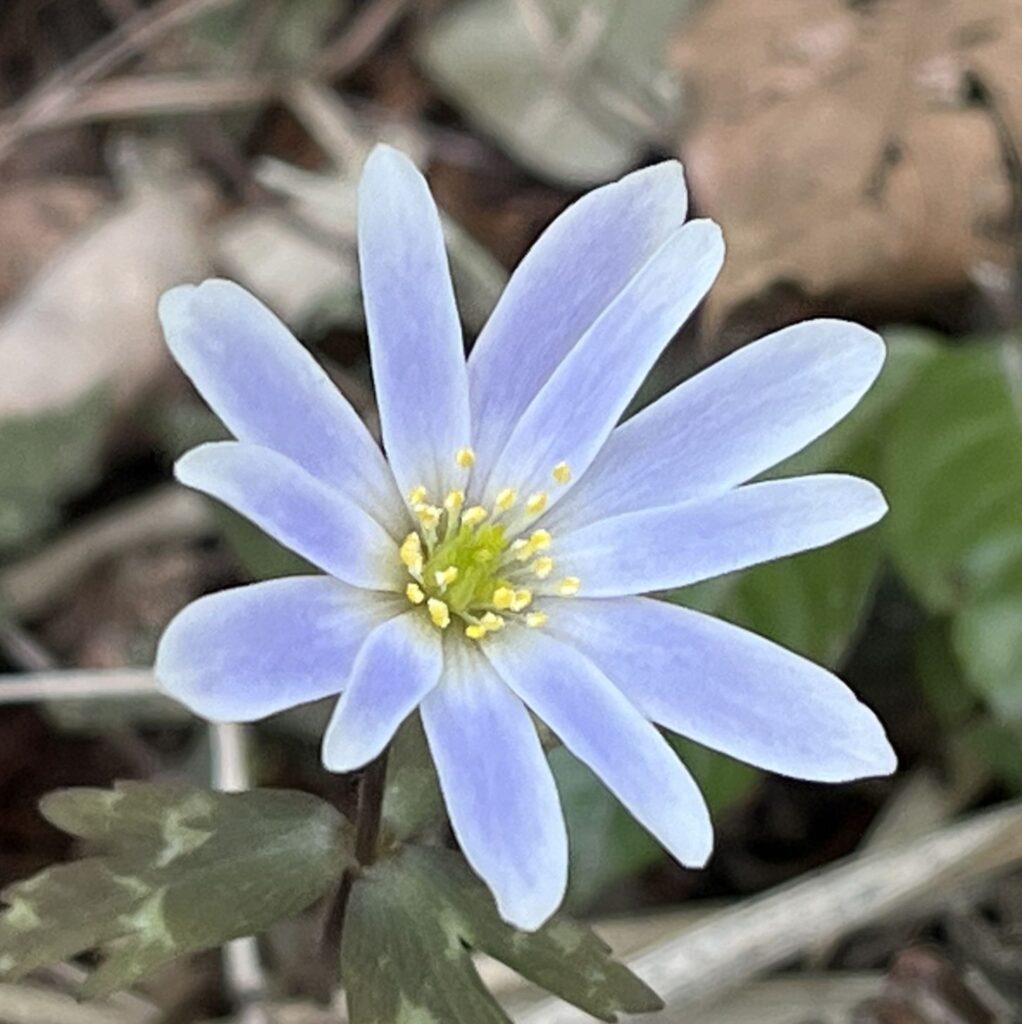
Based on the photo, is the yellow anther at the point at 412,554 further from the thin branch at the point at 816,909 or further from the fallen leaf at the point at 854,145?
Answer: the fallen leaf at the point at 854,145

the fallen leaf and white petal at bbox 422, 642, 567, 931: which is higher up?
the fallen leaf

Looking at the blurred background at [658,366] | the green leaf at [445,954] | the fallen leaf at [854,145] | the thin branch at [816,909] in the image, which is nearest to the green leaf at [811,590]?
the blurred background at [658,366]

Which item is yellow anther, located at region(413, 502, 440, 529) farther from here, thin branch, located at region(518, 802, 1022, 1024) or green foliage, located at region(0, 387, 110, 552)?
green foliage, located at region(0, 387, 110, 552)

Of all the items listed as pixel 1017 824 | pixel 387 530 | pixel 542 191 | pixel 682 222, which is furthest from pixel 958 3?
pixel 387 530

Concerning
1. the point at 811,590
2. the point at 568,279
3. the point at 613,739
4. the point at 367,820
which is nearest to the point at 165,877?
the point at 367,820

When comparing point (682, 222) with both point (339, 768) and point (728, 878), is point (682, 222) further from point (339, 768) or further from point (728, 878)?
point (728, 878)

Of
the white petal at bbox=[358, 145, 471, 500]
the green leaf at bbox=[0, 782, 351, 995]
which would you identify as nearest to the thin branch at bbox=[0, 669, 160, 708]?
the green leaf at bbox=[0, 782, 351, 995]
